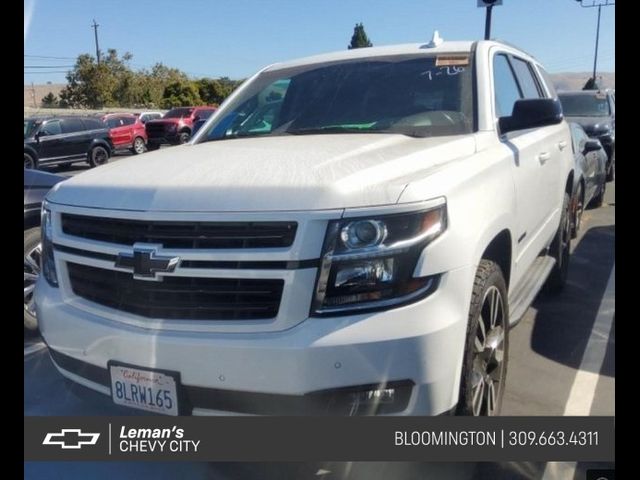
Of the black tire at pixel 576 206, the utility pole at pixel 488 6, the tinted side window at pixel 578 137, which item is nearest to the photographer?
the utility pole at pixel 488 6

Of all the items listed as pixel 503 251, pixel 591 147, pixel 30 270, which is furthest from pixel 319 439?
pixel 591 147

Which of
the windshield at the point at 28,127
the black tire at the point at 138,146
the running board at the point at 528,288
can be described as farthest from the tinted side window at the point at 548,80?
the black tire at the point at 138,146

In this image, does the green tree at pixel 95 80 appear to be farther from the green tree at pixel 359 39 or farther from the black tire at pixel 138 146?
the black tire at pixel 138 146

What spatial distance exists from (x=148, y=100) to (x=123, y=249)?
843 cm

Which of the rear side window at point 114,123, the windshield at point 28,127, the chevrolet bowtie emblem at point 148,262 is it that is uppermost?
the rear side window at point 114,123

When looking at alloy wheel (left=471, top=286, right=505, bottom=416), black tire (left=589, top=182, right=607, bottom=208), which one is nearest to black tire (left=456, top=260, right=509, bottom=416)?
alloy wheel (left=471, top=286, right=505, bottom=416)

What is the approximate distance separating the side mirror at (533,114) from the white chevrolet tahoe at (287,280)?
1.17 feet

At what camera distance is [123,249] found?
222cm

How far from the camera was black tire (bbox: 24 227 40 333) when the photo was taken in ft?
12.7

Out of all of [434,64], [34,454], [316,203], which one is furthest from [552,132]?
[34,454]

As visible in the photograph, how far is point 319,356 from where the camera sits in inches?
77.2

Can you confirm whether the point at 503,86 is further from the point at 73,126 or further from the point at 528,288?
the point at 73,126

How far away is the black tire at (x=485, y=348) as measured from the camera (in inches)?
89.6
